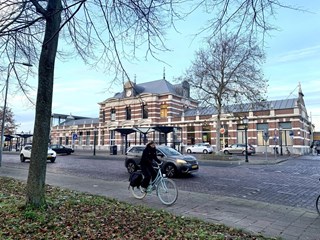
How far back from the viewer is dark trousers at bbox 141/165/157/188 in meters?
7.72

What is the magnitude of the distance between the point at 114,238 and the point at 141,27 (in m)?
3.93

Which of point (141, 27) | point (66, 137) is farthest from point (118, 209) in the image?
point (66, 137)

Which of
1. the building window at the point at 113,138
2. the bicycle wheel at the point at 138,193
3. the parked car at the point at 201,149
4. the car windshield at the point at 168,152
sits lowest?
the bicycle wheel at the point at 138,193

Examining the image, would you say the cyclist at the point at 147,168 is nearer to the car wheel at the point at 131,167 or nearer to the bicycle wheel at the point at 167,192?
the bicycle wheel at the point at 167,192

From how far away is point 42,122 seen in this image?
586cm

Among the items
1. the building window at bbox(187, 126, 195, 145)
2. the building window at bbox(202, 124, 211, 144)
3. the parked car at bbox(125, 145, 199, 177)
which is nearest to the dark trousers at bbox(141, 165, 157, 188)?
the parked car at bbox(125, 145, 199, 177)

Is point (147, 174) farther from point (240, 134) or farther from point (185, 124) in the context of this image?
point (185, 124)

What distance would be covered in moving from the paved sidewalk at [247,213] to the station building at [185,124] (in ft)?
58.2

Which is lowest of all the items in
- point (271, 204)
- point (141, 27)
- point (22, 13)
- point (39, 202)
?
point (271, 204)

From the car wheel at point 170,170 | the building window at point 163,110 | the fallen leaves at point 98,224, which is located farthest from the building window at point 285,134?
the fallen leaves at point 98,224

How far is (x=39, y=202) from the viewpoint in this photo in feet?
19.0

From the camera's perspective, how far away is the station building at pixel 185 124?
1347 inches

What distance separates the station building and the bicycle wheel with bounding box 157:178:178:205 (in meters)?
18.0

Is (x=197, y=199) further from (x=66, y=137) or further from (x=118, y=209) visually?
(x=66, y=137)
